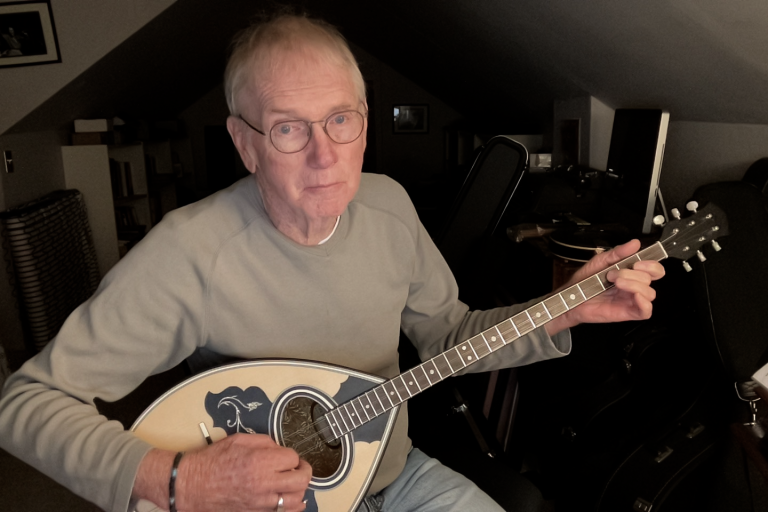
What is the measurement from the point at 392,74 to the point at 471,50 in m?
3.50

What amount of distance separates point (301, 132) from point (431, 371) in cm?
50

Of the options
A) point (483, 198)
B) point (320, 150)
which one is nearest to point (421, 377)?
point (320, 150)

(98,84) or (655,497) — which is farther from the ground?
(98,84)

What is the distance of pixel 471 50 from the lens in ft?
12.7

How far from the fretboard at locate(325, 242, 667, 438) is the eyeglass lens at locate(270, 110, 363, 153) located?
0.44 metres

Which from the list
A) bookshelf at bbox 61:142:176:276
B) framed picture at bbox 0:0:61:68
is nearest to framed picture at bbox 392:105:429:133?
bookshelf at bbox 61:142:176:276

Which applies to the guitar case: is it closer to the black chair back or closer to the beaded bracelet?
the black chair back

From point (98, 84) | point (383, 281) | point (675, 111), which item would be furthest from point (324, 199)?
point (98, 84)

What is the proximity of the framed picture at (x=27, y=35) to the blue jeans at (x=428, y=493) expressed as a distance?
3046mm

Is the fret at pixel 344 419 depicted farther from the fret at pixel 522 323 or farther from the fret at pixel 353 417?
the fret at pixel 522 323

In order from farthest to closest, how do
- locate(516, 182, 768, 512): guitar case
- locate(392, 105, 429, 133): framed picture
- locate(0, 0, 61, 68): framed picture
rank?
locate(392, 105, 429, 133): framed picture < locate(0, 0, 61, 68): framed picture < locate(516, 182, 768, 512): guitar case

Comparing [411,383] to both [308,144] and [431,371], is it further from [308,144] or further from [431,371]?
[308,144]

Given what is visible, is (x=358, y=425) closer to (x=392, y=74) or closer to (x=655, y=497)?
(x=655, y=497)

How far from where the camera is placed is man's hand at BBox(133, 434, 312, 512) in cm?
93
